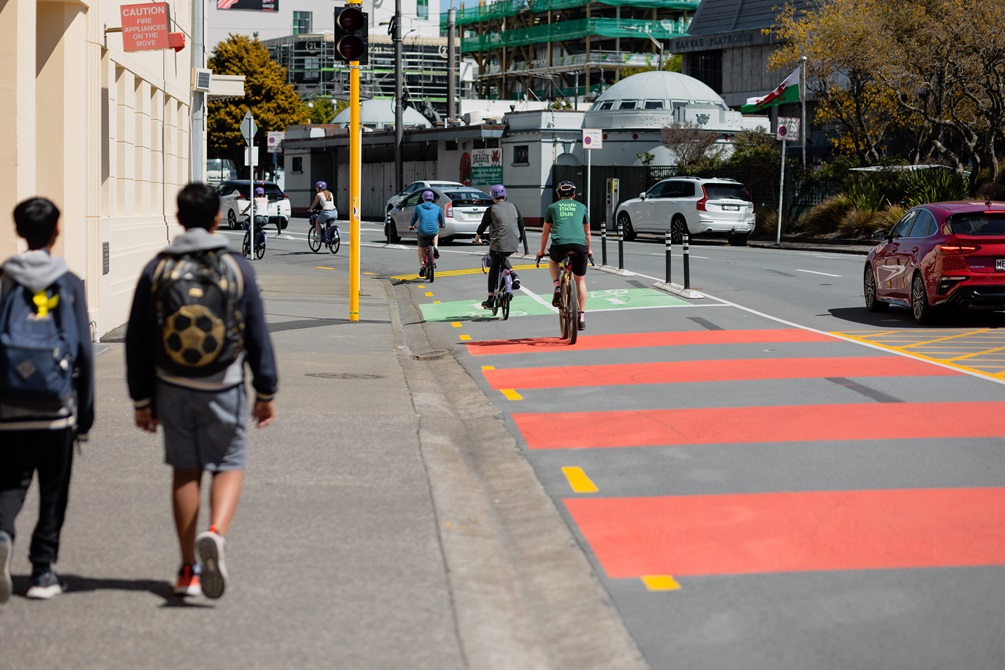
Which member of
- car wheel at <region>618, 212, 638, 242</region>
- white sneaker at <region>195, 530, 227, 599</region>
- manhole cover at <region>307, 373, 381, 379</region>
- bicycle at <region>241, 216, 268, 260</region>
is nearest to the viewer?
white sneaker at <region>195, 530, 227, 599</region>

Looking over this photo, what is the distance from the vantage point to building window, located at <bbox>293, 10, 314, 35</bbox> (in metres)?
147

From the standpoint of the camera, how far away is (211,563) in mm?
5527

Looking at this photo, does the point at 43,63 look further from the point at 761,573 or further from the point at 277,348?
the point at 761,573

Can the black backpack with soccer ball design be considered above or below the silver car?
below

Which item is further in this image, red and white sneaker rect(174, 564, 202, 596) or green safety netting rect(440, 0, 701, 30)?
green safety netting rect(440, 0, 701, 30)

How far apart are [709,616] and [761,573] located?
742 mm

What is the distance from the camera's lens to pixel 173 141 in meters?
24.8

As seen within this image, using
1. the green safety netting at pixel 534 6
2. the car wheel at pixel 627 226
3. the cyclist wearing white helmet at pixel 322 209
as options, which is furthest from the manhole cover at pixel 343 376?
the green safety netting at pixel 534 6

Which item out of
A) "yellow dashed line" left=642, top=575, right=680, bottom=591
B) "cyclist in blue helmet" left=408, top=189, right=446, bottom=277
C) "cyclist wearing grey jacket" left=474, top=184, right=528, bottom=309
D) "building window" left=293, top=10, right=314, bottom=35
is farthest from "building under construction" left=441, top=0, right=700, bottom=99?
"yellow dashed line" left=642, top=575, right=680, bottom=591

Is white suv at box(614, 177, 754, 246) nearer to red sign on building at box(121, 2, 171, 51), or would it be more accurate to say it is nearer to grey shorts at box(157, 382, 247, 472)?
red sign on building at box(121, 2, 171, 51)

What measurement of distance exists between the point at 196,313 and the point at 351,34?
12.4m

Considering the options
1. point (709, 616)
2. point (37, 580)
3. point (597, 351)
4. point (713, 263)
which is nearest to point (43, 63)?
point (597, 351)

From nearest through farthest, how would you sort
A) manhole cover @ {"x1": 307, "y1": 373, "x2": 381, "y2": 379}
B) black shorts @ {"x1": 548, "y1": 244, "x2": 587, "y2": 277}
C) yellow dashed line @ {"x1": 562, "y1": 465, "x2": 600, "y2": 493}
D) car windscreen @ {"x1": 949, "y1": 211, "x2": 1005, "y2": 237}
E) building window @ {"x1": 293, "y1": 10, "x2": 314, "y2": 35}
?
yellow dashed line @ {"x1": 562, "y1": 465, "x2": 600, "y2": 493}, manhole cover @ {"x1": 307, "y1": 373, "x2": 381, "y2": 379}, black shorts @ {"x1": 548, "y1": 244, "x2": 587, "y2": 277}, car windscreen @ {"x1": 949, "y1": 211, "x2": 1005, "y2": 237}, building window @ {"x1": 293, "y1": 10, "x2": 314, "y2": 35}

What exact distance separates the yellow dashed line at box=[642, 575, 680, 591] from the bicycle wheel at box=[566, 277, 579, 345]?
9.46m
